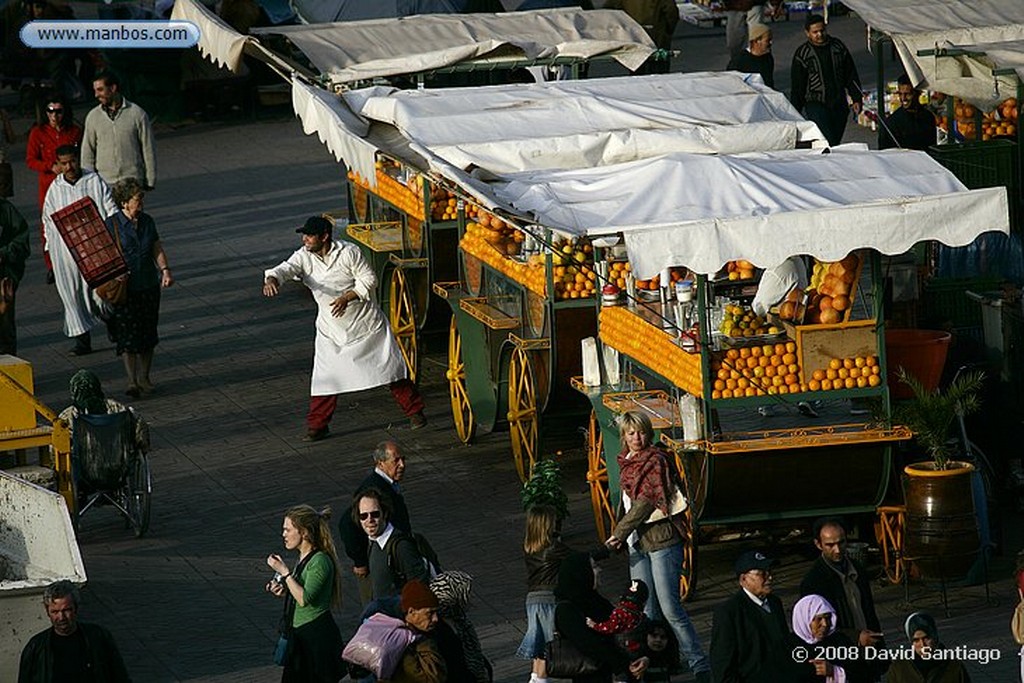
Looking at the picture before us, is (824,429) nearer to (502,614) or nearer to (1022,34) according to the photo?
(502,614)

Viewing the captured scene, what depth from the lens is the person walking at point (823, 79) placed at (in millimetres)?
20281

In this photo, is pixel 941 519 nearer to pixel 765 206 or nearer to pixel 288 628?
pixel 765 206

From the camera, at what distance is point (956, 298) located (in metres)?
15.1

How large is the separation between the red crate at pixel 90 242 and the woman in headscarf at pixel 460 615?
7361 mm

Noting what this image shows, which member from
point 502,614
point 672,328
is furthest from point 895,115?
point 502,614

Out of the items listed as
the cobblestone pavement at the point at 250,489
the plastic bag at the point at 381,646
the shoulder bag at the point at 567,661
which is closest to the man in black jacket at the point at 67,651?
the plastic bag at the point at 381,646

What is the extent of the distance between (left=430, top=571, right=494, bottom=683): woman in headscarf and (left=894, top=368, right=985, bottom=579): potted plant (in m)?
3.04

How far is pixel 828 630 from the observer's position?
30.4 ft

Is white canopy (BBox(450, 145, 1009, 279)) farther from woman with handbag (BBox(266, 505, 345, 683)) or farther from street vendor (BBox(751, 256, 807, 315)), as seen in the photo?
woman with handbag (BBox(266, 505, 345, 683))

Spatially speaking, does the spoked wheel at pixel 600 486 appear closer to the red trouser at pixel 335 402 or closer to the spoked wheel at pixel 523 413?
the spoked wheel at pixel 523 413

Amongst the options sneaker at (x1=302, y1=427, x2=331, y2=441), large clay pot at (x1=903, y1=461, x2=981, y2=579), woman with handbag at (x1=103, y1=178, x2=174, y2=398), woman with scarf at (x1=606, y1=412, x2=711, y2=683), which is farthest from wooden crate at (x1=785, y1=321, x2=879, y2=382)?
woman with handbag at (x1=103, y1=178, x2=174, y2=398)

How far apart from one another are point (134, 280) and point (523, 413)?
3.92 meters

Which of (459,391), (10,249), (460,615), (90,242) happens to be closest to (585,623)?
(460,615)

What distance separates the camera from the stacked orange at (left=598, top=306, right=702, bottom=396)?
1191cm
